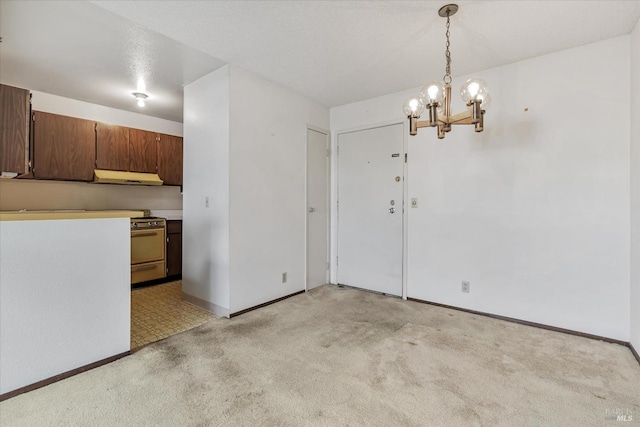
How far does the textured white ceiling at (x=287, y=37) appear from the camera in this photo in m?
2.05

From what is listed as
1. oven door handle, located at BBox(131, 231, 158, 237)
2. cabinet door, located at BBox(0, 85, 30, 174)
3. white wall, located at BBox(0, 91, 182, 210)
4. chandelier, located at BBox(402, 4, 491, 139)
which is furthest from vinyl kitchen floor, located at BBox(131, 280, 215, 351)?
chandelier, located at BBox(402, 4, 491, 139)

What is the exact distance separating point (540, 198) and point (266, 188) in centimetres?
275

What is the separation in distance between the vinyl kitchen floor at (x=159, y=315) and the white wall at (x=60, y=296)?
0.38 m

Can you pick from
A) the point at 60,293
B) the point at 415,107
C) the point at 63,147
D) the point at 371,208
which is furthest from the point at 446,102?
the point at 63,147

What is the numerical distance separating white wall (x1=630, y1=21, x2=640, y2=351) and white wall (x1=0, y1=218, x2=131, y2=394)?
12.7 feet

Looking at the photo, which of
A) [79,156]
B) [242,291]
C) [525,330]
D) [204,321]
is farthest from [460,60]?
[79,156]

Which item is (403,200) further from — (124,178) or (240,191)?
(124,178)

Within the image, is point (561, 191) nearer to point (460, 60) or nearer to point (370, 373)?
point (460, 60)

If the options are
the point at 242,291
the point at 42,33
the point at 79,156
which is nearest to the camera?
the point at 42,33

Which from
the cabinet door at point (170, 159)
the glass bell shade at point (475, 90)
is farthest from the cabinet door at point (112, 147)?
the glass bell shade at point (475, 90)

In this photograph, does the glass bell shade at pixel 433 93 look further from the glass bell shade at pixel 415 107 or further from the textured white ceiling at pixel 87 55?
the textured white ceiling at pixel 87 55

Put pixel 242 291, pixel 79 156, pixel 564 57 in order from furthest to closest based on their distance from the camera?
pixel 79 156 → pixel 242 291 → pixel 564 57

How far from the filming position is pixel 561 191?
104 inches

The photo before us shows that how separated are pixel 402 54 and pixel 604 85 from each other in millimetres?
1711
